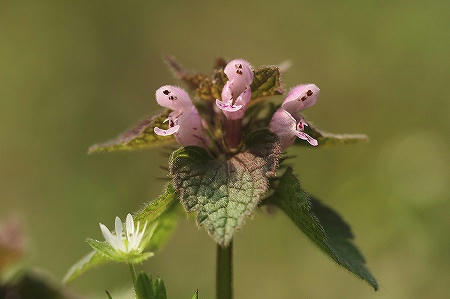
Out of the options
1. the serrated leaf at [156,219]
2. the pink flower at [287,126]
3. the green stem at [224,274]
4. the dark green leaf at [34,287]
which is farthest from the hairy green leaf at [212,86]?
the dark green leaf at [34,287]

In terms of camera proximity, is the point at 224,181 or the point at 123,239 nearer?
the point at 123,239

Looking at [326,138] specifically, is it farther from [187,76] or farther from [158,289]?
[158,289]

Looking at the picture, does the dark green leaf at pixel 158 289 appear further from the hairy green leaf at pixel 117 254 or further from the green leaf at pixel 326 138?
the green leaf at pixel 326 138

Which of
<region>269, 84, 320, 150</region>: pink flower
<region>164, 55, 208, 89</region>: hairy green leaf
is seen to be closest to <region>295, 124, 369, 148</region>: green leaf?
<region>269, 84, 320, 150</region>: pink flower

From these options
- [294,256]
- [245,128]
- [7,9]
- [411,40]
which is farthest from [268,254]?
[7,9]

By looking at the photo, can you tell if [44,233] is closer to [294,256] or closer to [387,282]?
[294,256]

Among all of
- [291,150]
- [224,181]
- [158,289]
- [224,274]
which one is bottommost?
[291,150]

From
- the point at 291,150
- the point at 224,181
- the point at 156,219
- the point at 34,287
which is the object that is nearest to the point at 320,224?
the point at 224,181
